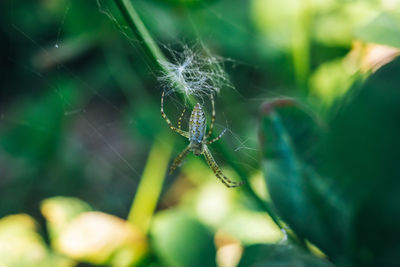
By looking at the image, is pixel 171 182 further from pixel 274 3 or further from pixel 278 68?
pixel 274 3

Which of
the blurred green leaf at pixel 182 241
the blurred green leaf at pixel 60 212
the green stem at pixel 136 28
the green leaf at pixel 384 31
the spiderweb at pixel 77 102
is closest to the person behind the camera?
the green stem at pixel 136 28

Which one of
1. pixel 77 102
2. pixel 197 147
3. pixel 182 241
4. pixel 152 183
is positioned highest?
pixel 77 102

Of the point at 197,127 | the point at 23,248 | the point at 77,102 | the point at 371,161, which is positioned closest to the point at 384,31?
the point at 371,161

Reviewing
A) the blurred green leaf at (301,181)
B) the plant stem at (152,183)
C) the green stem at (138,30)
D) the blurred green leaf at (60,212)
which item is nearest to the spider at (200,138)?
the blurred green leaf at (301,181)

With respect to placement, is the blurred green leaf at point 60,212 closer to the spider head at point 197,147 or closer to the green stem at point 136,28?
the spider head at point 197,147

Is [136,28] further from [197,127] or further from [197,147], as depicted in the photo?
[197,147]

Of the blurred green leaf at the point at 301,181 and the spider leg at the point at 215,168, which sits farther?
the spider leg at the point at 215,168

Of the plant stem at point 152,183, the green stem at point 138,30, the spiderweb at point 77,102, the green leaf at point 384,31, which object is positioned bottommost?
the green stem at point 138,30

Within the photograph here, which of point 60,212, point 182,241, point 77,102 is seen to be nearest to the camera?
point 182,241
